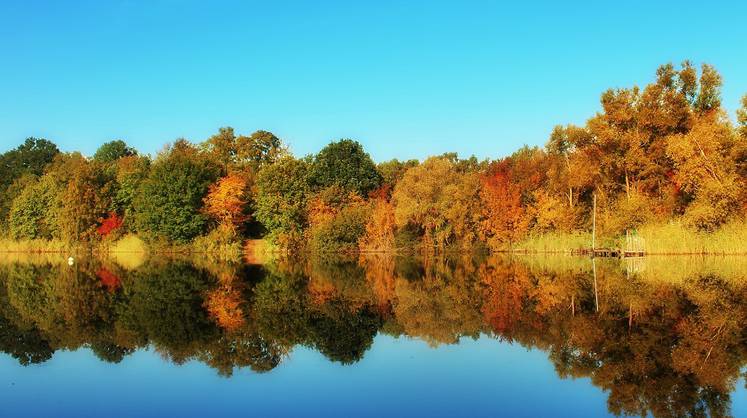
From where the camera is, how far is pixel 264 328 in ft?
46.0

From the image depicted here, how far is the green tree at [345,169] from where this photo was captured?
57906 mm

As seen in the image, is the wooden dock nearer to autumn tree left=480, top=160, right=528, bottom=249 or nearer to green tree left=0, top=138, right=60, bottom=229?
autumn tree left=480, top=160, right=528, bottom=249

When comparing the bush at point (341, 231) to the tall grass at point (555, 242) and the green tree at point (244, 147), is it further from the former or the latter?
the green tree at point (244, 147)

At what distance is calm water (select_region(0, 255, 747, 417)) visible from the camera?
848 centimetres

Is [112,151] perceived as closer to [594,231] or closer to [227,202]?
[227,202]

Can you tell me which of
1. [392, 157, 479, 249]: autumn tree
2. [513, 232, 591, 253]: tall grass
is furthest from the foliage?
[513, 232, 591, 253]: tall grass

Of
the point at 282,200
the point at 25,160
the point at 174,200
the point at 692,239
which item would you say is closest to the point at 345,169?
the point at 282,200

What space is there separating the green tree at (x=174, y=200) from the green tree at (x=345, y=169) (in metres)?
10.4

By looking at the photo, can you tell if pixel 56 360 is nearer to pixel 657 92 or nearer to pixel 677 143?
pixel 677 143

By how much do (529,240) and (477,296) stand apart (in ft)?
96.3

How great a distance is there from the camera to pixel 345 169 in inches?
2306

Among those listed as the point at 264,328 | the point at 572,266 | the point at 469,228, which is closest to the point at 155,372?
the point at 264,328

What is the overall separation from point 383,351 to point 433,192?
39.4 meters

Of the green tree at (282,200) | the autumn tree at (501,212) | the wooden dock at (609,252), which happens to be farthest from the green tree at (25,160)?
the wooden dock at (609,252)
